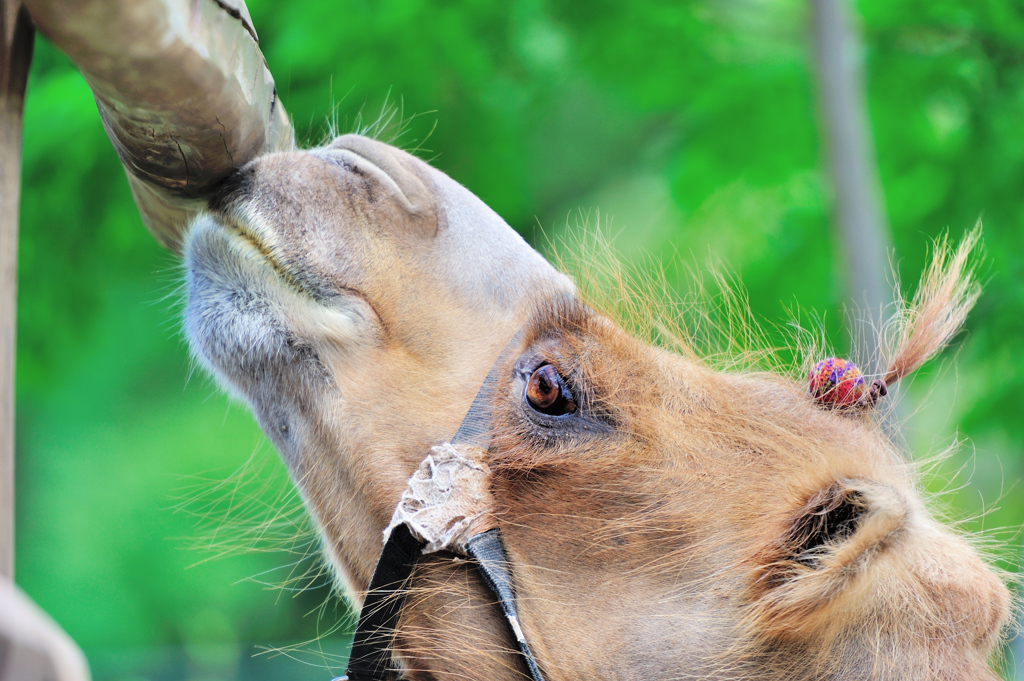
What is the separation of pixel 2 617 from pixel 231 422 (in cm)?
882

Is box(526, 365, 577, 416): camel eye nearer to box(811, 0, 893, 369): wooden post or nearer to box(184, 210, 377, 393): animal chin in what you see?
box(184, 210, 377, 393): animal chin

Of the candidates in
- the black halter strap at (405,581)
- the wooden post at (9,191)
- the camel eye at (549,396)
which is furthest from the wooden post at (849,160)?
the wooden post at (9,191)

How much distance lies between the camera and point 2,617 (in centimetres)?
73

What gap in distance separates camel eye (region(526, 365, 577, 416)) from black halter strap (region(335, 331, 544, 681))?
9cm

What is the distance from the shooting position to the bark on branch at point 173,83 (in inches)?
52.4

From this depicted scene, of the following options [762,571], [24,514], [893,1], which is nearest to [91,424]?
[24,514]

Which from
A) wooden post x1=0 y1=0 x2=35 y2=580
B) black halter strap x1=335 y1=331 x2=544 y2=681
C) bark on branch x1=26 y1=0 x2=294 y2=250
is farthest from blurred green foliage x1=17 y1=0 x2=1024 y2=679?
wooden post x1=0 y1=0 x2=35 y2=580

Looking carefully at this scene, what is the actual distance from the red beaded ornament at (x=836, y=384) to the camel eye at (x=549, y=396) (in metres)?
0.66

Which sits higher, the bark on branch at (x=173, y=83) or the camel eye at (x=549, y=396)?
the bark on branch at (x=173, y=83)

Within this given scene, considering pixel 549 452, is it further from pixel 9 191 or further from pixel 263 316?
pixel 9 191

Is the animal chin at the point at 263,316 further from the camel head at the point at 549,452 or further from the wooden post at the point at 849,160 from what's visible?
the wooden post at the point at 849,160

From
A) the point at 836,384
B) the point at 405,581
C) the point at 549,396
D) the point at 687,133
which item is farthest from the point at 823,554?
the point at 687,133

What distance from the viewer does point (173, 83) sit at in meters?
1.49

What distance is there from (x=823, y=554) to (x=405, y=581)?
95cm
